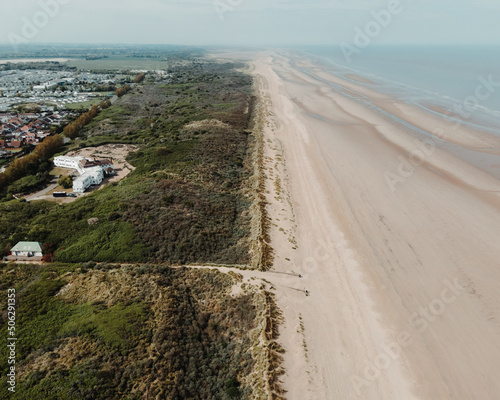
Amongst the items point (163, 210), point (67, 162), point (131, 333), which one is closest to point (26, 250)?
point (163, 210)

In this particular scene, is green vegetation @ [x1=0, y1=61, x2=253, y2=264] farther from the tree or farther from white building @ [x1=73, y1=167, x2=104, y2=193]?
the tree

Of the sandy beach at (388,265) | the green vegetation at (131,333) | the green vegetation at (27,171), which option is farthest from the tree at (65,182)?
the sandy beach at (388,265)

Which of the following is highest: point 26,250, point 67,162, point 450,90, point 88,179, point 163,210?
point 450,90

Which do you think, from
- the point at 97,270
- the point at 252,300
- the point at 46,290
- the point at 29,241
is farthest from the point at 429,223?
the point at 29,241

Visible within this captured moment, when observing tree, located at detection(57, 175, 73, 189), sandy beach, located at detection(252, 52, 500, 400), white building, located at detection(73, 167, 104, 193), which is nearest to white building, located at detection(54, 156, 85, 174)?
white building, located at detection(73, 167, 104, 193)

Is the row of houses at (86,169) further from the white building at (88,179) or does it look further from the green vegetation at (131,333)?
the green vegetation at (131,333)

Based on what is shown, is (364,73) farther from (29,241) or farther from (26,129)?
(29,241)

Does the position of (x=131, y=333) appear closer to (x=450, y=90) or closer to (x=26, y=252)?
(x=26, y=252)
